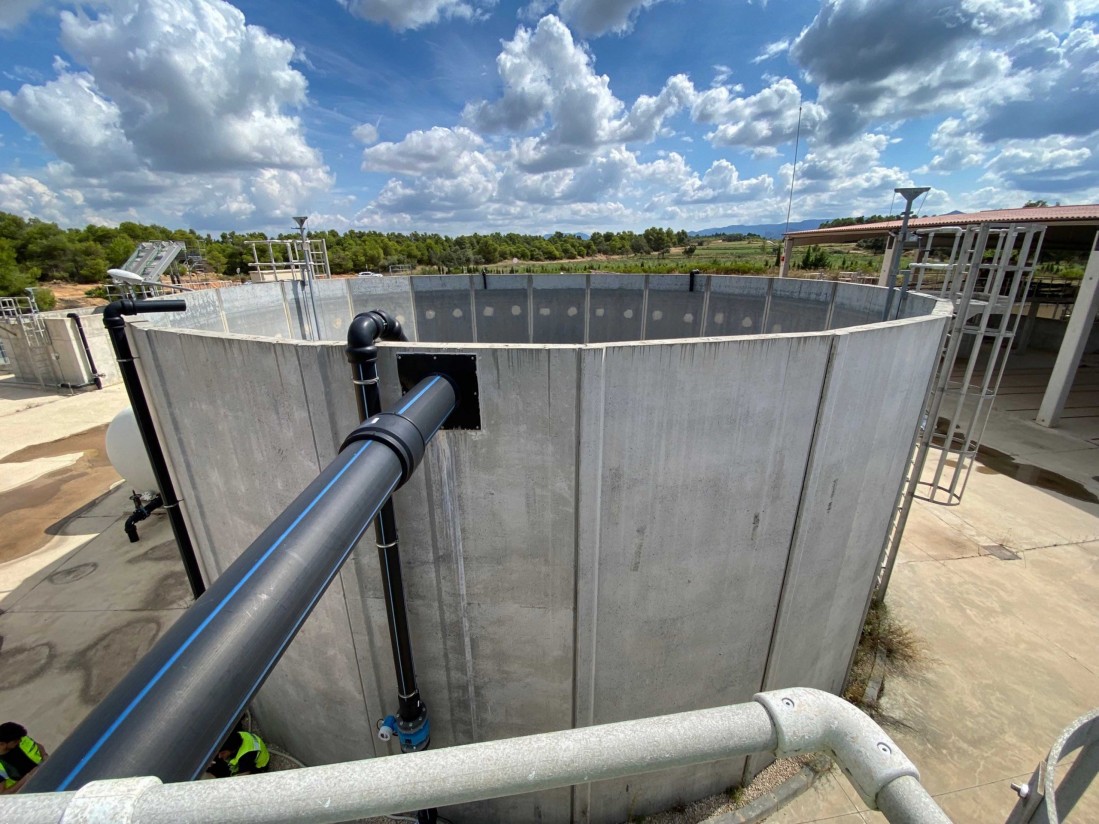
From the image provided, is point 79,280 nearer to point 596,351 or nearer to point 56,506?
point 56,506

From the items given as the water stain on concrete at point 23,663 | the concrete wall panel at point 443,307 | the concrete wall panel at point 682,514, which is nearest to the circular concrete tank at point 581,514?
the concrete wall panel at point 682,514

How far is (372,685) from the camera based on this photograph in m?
4.73

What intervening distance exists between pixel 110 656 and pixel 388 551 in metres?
6.58

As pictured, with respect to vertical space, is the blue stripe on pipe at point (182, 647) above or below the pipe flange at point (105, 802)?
below

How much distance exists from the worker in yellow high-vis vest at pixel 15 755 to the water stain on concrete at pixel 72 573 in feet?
16.9

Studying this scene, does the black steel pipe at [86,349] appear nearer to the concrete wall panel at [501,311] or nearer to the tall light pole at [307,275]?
the tall light pole at [307,275]

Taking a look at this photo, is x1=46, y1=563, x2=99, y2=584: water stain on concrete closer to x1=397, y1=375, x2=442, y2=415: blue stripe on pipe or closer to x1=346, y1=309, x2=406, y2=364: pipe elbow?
x1=346, y1=309, x2=406, y2=364: pipe elbow

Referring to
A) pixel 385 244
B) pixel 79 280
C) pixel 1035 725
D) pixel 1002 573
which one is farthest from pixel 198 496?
pixel 79 280

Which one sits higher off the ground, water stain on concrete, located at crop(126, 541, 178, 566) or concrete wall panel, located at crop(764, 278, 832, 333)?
concrete wall panel, located at crop(764, 278, 832, 333)

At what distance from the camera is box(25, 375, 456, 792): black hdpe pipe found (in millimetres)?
1292

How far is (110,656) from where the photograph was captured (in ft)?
23.5

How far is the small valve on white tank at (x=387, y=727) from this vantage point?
4.42m

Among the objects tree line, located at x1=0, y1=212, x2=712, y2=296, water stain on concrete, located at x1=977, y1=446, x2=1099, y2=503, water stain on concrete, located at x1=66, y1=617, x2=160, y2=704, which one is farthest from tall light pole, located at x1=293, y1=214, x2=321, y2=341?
tree line, located at x1=0, y1=212, x2=712, y2=296

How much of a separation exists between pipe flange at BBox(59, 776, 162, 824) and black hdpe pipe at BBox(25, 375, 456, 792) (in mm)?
178
